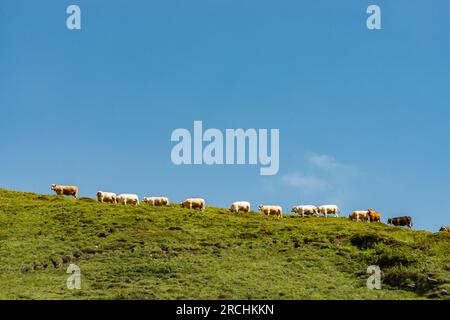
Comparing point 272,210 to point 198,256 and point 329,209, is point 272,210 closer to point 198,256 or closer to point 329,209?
point 329,209

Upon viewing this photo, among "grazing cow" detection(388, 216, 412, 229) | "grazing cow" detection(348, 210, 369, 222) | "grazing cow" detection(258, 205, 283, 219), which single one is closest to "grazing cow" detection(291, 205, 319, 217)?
"grazing cow" detection(258, 205, 283, 219)

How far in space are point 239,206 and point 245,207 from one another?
27.7 inches

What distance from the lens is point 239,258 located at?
42.9 metres

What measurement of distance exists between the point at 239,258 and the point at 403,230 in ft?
70.2

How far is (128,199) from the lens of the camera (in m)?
63.1

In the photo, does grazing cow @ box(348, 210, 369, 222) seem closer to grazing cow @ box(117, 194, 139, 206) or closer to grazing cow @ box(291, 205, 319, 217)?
grazing cow @ box(291, 205, 319, 217)

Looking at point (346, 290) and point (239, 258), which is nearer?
point (346, 290)

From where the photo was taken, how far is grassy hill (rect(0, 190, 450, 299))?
114 feet

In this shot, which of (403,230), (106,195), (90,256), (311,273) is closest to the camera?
(311,273)

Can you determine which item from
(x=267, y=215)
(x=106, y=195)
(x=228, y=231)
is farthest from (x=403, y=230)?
(x=106, y=195)

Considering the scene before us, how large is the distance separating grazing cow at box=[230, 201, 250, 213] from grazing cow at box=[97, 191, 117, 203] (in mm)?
12322

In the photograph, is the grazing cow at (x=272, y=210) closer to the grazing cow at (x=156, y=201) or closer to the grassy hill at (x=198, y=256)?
the grassy hill at (x=198, y=256)
